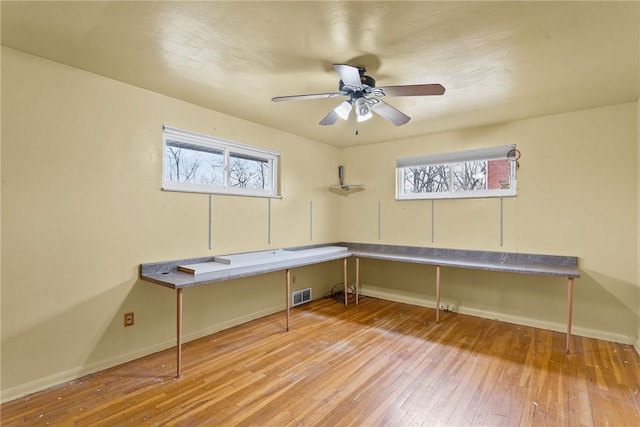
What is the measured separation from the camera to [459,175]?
165 inches

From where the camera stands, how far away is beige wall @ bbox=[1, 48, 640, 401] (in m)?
2.26

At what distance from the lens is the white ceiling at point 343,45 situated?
1711mm

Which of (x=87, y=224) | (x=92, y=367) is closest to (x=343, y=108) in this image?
(x=87, y=224)

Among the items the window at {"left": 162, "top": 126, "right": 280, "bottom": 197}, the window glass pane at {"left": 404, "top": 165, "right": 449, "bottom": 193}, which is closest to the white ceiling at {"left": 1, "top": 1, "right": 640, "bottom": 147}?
the window at {"left": 162, "top": 126, "right": 280, "bottom": 197}

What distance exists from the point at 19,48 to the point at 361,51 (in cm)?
234

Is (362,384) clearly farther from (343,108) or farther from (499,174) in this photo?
(499,174)

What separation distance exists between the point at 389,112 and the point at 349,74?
28.9 inches

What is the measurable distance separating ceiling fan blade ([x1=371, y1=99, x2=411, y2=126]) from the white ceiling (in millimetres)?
227

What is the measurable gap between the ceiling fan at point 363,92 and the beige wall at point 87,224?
4.65 feet

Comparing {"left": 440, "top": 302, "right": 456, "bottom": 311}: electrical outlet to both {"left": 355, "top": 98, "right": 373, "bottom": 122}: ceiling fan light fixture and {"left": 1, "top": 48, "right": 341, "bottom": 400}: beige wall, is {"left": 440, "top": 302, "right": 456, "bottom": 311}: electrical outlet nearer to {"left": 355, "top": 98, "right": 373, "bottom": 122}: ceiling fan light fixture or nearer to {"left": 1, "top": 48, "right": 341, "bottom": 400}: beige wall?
{"left": 1, "top": 48, "right": 341, "bottom": 400}: beige wall

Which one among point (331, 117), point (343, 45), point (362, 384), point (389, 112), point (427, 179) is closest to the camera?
point (343, 45)

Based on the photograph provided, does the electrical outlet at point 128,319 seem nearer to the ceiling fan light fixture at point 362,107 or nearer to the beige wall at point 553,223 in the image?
the ceiling fan light fixture at point 362,107

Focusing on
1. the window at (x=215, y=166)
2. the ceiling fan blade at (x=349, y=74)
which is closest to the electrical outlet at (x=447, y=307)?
the window at (x=215, y=166)

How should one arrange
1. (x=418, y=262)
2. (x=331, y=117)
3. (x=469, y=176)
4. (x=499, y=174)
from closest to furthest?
1. (x=331, y=117)
2. (x=418, y=262)
3. (x=499, y=174)
4. (x=469, y=176)
